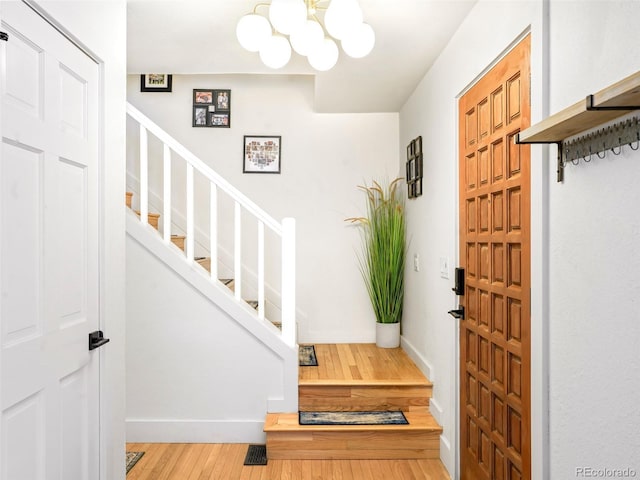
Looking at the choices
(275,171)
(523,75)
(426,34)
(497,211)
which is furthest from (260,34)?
(275,171)

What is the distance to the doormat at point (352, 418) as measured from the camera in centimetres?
305

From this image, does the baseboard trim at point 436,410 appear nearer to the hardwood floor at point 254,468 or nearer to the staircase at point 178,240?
the hardwood floor at point 254,468

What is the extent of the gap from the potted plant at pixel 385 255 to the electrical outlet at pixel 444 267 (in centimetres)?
102

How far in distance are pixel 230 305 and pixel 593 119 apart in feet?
8.21

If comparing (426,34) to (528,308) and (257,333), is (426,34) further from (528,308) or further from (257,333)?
(257,333)

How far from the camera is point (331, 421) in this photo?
10.1 feet

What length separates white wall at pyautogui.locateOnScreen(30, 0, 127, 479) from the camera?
6.30 feet

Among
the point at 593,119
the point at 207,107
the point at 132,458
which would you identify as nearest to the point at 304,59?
the point at 207,107

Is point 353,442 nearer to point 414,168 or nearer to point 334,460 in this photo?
point 334,460

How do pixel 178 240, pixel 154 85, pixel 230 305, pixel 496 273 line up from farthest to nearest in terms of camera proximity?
1. pixel 154 85
2. pixel 178 240
3. pixel 230 305
4. pixel 496 273

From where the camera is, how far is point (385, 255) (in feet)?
13.3

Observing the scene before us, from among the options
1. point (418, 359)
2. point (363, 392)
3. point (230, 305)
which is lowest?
point (363, 392)

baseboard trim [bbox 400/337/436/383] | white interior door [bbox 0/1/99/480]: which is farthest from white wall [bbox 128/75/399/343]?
white interior door [bbox 0/1/99/480]

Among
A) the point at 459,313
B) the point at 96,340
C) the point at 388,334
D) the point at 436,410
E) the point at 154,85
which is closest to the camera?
the point at 96,340
